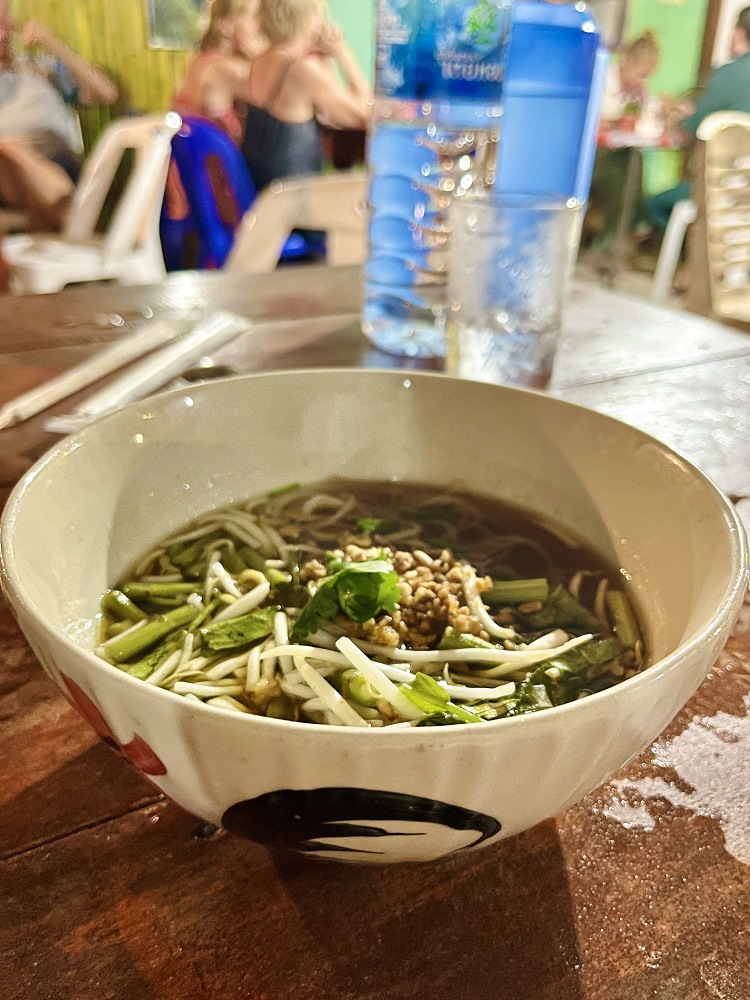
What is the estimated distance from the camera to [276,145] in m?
4.89

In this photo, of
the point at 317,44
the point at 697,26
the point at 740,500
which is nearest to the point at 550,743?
the point at 740,500

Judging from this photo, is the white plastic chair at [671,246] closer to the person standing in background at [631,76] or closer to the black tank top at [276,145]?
the person standing in background at [631,76]

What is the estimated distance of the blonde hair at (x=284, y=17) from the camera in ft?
16.0

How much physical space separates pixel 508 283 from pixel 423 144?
385 mm

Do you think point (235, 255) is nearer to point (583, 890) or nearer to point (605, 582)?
point (605, 582)

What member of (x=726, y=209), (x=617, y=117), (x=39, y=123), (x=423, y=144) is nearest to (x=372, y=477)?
(x=423, y=144)

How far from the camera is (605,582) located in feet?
2.08

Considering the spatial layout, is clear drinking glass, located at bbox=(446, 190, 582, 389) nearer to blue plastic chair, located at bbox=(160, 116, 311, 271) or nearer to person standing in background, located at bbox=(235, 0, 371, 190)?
blue plastic chair, located at bbox=(160, 116, 311, 271)

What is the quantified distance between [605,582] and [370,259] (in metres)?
0.94

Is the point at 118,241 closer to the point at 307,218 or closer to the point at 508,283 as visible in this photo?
the point at 307,218

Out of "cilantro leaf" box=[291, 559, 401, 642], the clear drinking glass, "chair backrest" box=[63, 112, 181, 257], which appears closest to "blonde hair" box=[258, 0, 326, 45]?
"chair backrest" box=[63, 112, 181, 257]

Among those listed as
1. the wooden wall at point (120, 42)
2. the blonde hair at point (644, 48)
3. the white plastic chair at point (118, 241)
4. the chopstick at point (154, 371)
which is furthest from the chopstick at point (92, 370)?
the blonde hair at point (644, 48)

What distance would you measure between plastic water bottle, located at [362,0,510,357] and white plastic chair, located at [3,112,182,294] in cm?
218

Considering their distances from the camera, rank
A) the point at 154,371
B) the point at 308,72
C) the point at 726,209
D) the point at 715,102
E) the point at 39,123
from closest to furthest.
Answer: the point at 154,371
the point at 726,209
the point at 308,72
the point at 715,102
the point at 39,123
